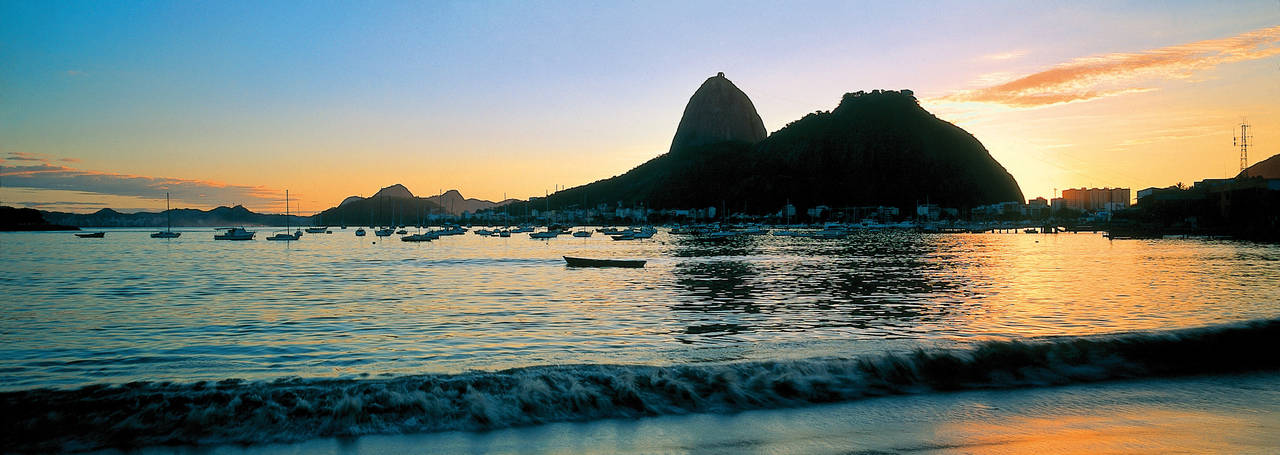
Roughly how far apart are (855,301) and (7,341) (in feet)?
86.3

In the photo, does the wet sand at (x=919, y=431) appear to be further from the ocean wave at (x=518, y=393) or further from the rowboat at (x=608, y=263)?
the rowboat at (x=608, y=263)

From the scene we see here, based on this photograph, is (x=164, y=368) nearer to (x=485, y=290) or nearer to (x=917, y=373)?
(x=917, y=373)

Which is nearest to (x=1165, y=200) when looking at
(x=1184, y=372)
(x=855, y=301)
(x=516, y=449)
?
(x=855, y=301)

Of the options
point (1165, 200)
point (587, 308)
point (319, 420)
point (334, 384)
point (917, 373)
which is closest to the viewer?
point (319, 420)

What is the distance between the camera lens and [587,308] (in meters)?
25.1

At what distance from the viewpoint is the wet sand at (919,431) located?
8.55 meters

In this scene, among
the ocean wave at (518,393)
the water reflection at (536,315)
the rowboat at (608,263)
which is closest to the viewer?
the ocean wave at (518,393)

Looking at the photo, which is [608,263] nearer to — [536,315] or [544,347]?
[536,315]

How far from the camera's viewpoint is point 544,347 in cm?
1641

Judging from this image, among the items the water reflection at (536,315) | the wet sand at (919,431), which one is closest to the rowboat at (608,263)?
the water reflection at (536,315)

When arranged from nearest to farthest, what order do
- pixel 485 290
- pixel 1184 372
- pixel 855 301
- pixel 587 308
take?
pixel 1184 372 < pixel 587 308 < pixel 855 301 < pixel 485 290

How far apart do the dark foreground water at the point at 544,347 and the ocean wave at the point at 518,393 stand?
40mm

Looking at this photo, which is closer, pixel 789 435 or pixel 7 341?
pixel 789 435

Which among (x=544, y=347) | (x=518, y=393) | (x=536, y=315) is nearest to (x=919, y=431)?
(x=518, y=393)
